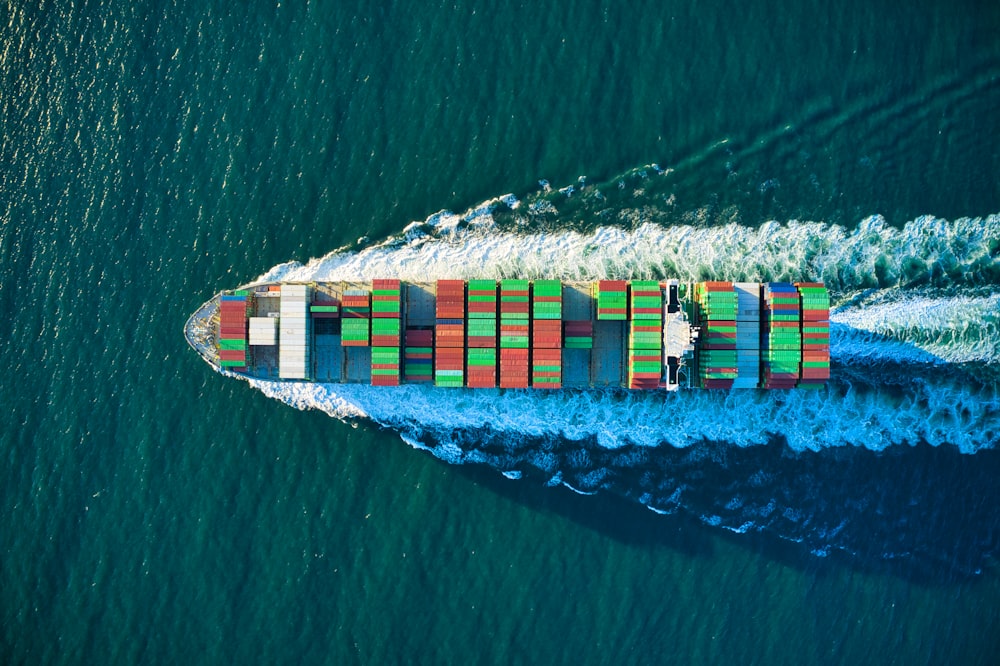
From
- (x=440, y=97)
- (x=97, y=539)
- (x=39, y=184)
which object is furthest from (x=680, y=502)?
(x=39, y=184)

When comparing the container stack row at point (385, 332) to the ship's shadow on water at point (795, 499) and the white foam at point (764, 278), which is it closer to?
the white foam at point (764, 278)

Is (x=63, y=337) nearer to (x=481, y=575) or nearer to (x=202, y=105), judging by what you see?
(x=202, y=105)

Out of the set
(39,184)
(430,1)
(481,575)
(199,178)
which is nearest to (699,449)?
(481,575)

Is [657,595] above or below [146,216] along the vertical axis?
below

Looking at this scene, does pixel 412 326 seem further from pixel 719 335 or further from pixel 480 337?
pixel 719 335

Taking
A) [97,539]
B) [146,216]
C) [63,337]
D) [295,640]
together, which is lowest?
[295,640]

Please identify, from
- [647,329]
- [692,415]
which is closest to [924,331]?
[692,415]
